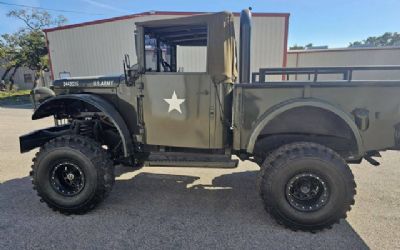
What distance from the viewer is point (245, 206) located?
11.8ft

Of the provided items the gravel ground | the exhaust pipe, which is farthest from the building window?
the exhaust pipe

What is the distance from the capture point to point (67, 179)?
3520mm

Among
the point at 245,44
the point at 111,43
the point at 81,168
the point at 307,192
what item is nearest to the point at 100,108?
the point at 81,168

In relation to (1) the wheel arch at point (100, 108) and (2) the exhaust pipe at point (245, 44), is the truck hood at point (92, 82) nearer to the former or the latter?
(1) the wheel arch at point (100, 108)

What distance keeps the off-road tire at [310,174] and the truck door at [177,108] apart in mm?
879

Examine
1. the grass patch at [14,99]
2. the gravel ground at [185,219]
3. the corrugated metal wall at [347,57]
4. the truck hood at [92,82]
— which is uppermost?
the corrugated metal wall at [347,57]

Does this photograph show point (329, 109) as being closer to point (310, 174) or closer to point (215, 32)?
point (310, 174)

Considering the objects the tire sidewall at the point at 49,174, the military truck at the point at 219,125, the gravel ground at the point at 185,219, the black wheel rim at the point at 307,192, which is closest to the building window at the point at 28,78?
the gravel ground at the point at 185,219

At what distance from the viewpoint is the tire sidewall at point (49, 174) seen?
334 centimetres

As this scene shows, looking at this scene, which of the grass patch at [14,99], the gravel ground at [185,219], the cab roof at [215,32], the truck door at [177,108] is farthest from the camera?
the grass patch at [14,99]

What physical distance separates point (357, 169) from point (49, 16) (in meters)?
40.2

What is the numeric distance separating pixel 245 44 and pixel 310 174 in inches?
77.7

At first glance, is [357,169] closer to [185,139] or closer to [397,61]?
[185,139]

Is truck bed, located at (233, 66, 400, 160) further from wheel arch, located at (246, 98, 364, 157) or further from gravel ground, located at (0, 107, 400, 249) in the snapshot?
gravel ground, located at (0, 107, 400, 249)
